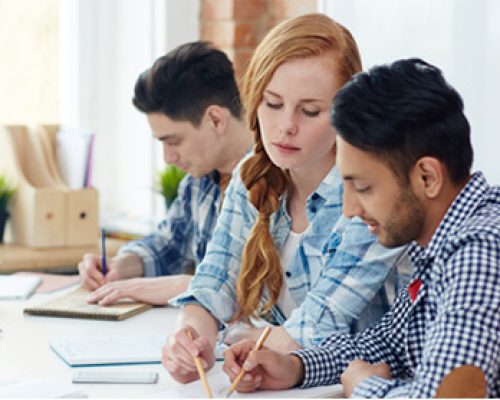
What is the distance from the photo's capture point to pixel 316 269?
83.0 inches

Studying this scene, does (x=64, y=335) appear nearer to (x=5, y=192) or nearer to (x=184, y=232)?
(x=184, y=232)

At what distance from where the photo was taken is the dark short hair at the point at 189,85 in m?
2.60

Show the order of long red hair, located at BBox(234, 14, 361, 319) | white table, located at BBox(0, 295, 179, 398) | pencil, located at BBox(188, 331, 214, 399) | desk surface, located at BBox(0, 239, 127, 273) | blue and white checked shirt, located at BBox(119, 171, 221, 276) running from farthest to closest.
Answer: desk surface, located at BBox(0, 239, 127, 273) < blue and white checked shirt, located at BBox(119, 171, 221, 276) < long red hair, located at BBox(234, 14, 361, 319) < white table, located at BBox(0, 295, 179, 398) < pencil, located at BBox(188, 331, 214, 399)

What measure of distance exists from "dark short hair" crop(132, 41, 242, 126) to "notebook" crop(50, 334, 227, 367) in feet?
2.24

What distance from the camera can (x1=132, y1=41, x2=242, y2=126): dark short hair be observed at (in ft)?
8.52

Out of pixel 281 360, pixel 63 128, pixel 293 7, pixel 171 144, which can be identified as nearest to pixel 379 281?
pixel 281 360

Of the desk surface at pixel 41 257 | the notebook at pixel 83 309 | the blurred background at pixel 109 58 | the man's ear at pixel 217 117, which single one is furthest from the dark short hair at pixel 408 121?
the desk surface at pixel 41 257

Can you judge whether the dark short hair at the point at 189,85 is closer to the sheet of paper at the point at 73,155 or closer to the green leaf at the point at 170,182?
the green leaf at the point at 170,182

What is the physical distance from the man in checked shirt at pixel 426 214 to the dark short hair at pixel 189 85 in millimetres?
994

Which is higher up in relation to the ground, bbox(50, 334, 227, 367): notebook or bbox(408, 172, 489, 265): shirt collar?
bbox(408, 172, 489, 265): shirt collar

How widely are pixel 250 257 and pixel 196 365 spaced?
0.40m

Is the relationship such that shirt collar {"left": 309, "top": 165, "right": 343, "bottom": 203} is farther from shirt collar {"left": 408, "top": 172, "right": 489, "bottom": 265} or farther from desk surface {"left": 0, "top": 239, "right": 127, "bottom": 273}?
desk surface {"left": 0, "top": 239, "right": 127, "bottom": 273}

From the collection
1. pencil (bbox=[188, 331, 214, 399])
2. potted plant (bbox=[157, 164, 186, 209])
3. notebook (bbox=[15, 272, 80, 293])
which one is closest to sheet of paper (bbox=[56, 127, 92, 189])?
potted plant (bbox=[157, 164, 186, 209])

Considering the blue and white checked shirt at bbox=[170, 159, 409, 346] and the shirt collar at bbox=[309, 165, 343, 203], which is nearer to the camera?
the blue and white checked shirt at bbox=[170, 159, 409, 346]
